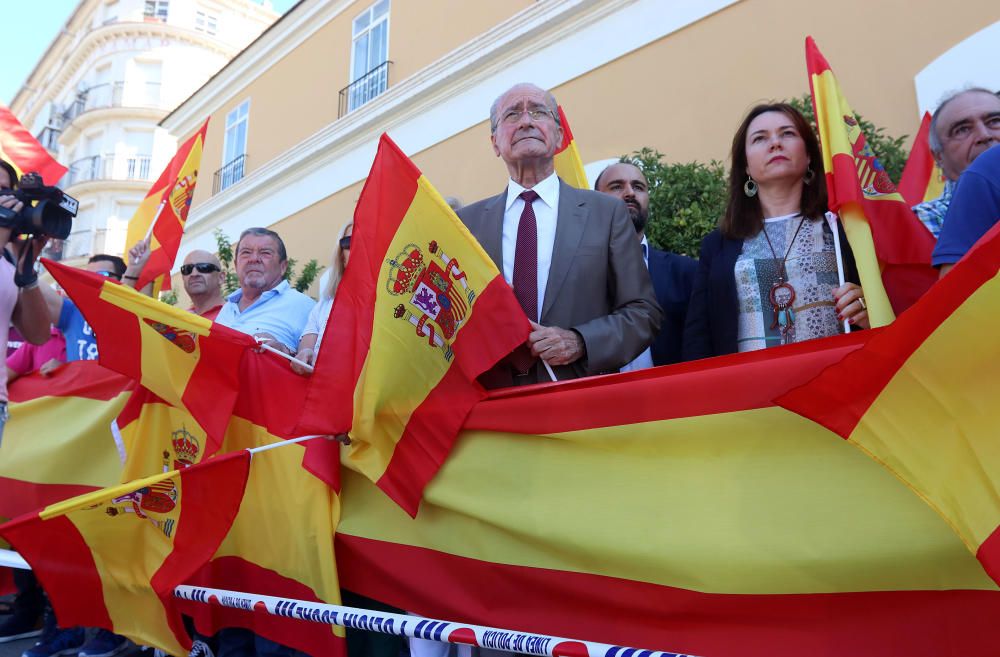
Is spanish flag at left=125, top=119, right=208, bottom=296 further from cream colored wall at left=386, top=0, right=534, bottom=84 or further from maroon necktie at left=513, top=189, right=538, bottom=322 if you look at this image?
cream colored wall at left=386, top=0, right=534, bottom=84

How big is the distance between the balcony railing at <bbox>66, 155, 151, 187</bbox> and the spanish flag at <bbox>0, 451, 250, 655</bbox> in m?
32.5

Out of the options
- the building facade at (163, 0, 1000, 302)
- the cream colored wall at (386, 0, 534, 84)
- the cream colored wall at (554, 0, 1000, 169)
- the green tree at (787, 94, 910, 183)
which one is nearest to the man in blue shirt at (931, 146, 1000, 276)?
the green tree at (787, 94, 910, 183)

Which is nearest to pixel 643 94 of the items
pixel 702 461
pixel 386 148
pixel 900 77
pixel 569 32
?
pixel 569 32

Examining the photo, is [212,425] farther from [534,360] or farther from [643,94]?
[643,94]

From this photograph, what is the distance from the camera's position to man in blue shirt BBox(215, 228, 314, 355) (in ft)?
13.5

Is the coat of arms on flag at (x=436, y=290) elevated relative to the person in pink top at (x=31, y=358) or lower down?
lower down

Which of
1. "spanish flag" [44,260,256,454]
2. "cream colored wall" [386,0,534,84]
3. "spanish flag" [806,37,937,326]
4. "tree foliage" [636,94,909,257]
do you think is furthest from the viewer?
"cream colored wall" [386,0,534,84]

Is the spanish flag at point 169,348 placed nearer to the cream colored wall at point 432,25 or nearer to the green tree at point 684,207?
the green tree at point 684,207

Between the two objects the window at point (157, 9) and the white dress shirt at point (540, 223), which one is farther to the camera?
the window at point (157, 9)

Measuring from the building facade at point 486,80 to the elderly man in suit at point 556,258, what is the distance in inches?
174

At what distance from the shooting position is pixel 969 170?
2049mm

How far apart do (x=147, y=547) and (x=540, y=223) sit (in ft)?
6.05

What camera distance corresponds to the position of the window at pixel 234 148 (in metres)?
16.6

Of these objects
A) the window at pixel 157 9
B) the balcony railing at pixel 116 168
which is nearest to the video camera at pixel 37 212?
the balcony railing at pixel 116 168
